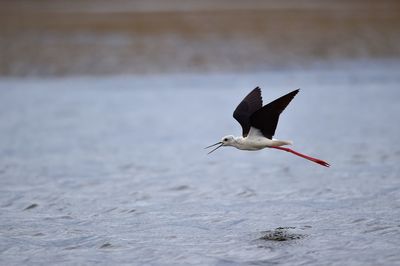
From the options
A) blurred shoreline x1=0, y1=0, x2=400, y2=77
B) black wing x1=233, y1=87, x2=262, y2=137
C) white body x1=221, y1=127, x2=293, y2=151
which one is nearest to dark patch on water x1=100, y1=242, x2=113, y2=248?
white body x1=221, y1=127, x2=293, y2=151

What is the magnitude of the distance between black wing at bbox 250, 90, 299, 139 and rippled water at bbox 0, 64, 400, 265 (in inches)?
40.2

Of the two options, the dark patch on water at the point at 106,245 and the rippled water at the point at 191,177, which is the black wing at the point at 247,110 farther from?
the dark patch on water at the point at 106,245

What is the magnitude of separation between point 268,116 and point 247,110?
0.62 metres

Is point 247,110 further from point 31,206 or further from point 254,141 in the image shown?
point 31,206

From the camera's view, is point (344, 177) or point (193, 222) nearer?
point (193, 222)

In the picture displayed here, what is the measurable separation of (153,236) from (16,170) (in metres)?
4.26

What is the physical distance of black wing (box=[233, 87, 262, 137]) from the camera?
8.42 m

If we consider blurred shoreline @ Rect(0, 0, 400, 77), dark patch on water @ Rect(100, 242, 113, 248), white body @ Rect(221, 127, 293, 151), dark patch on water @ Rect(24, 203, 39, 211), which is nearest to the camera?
dark patch on water @ Rect(100, 242, 113, 248)

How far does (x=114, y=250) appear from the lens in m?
7.45

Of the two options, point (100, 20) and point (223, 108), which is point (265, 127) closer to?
point (223, 108)

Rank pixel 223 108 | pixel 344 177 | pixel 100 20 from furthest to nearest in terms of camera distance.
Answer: pixel 100 20
pixel 223 108
pixel 344 177

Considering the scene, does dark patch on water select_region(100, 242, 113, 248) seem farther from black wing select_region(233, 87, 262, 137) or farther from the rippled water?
black wing select_region(233, 87, 262, 137)

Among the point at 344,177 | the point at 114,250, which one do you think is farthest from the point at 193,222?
the point at 344,177

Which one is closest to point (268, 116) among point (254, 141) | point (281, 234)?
point (254, 141)
